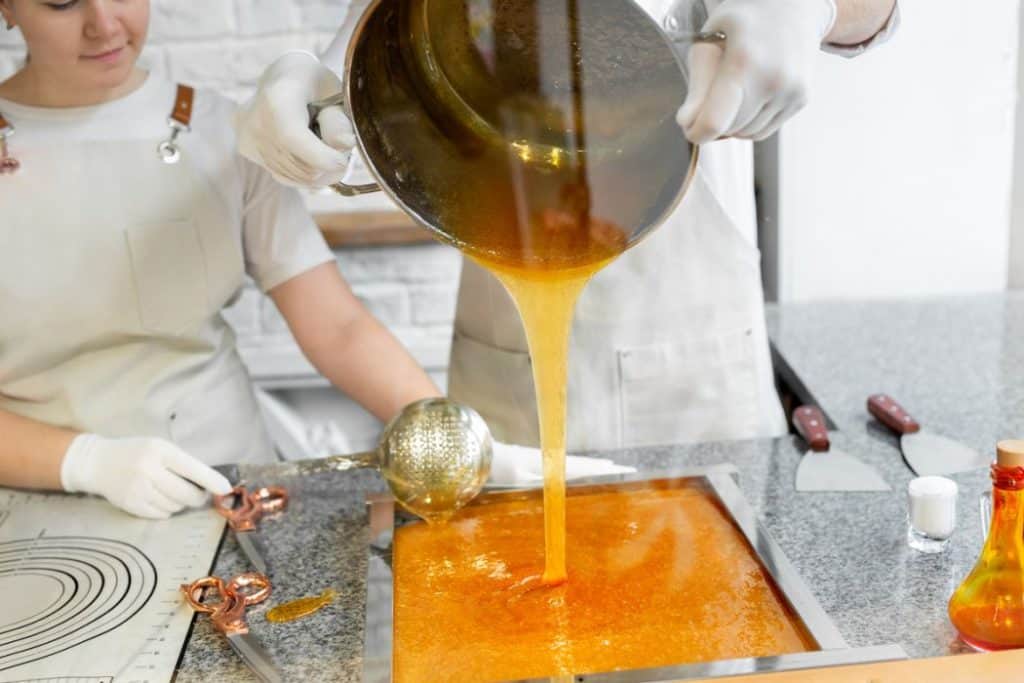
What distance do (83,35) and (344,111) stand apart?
523 mm

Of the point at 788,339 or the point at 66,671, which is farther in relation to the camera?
the point at 788,339

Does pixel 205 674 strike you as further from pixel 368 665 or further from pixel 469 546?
pixel 469 546

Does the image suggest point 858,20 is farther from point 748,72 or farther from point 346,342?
point 346,342

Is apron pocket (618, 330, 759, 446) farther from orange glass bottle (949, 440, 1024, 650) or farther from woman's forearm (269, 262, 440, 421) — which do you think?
orange glass bottle (949, 440, 1024, 650)

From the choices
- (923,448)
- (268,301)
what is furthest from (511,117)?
(268,301)

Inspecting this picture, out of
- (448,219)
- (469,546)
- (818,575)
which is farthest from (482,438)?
(818,575)

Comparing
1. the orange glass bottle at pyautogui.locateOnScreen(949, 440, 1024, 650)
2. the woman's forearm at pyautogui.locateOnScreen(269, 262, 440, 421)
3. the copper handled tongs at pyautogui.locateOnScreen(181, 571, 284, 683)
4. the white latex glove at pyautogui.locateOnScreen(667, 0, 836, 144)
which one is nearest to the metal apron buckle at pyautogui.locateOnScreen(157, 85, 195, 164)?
the woman's forearm at pyautogui.locateOnScreen(269, 262, 440, 421)

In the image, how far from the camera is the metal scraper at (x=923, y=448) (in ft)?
4.10

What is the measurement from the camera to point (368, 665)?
938 mm

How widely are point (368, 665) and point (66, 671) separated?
268 millimetres

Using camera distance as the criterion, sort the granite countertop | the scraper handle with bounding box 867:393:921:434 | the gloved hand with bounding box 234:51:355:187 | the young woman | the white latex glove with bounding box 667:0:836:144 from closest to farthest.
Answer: the white latex glove with bounding box 667:0:836:144 → the granite countertop → the gloved hand with bounding box 234:51:355:187 → the scraper handle with bounding box 867:393:921:434 → the young woman

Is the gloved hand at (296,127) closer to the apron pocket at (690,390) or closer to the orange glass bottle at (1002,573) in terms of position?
the apron pocket at (690,390)

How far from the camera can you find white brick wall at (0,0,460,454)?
2000mm

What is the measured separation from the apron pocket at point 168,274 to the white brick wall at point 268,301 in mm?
583
